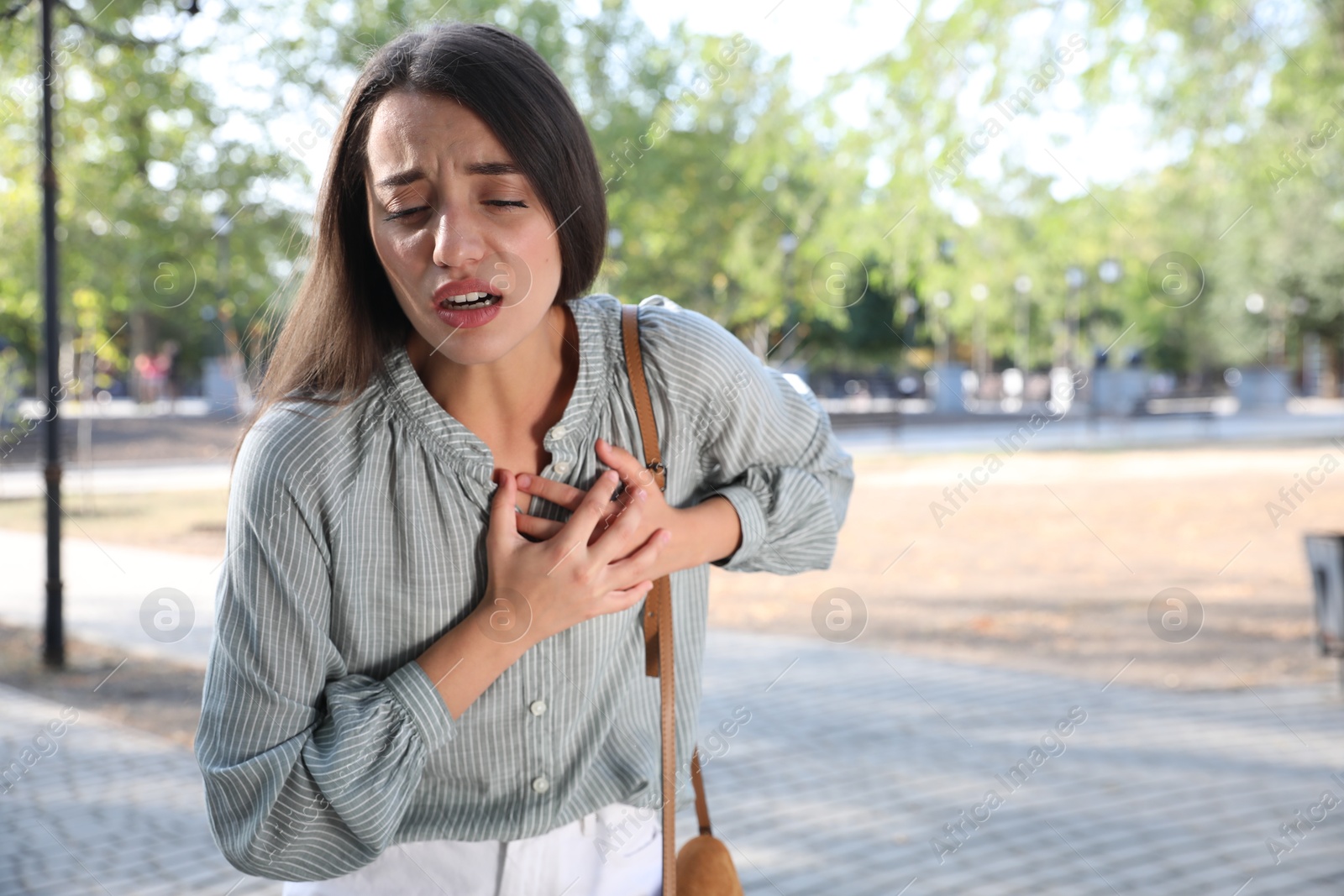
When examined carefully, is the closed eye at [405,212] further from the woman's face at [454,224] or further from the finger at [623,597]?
the finger at [623,597]

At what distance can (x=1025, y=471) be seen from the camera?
2070 centimetres

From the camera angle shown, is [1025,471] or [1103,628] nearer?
[1103,628]

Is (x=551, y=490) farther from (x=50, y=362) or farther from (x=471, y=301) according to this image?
(x=50, y=362)

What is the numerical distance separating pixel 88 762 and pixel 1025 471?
1727 cm

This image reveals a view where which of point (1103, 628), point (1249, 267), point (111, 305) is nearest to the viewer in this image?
point (1103, 628)

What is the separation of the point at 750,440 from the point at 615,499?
0.94 feet

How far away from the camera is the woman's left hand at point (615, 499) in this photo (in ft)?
5.59

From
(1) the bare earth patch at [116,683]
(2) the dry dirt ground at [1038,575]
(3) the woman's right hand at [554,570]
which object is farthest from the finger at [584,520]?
(2) the dry dirt ground at [1038,575]

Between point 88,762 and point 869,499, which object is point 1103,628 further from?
point 869,499

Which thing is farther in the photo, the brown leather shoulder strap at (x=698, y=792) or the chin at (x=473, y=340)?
the brown leather shoulder strap at (x=698, y=792)

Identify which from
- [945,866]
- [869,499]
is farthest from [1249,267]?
[945,866]

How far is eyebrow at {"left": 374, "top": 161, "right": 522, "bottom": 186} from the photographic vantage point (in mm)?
1584

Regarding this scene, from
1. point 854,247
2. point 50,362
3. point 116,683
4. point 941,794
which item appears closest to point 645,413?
point 941,794

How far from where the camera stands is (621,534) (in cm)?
166
